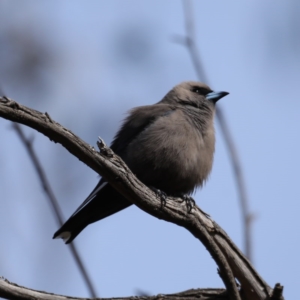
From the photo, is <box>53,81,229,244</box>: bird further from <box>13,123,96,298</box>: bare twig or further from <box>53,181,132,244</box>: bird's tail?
<box>13,123,96,298</box>: bare twig

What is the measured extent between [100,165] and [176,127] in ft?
7.74

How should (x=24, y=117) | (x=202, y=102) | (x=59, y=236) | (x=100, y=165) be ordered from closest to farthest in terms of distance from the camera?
1. (x=24, y=117)
2. (x=100, y=165)
3. (x=59, y=236)
4. (x=202, y=102)

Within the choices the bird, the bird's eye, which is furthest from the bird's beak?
the bird

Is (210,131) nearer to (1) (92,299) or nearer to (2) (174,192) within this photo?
(2) (174,192)

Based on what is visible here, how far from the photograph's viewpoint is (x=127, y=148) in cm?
658

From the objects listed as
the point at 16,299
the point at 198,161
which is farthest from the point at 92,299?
the point at 198,161

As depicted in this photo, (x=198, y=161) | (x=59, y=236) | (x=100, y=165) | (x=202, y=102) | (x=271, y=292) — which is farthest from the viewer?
(x=202, y=102)

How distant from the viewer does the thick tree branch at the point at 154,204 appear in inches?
156

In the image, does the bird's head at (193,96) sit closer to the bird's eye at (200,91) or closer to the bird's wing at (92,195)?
the bird's eye at (200,91)

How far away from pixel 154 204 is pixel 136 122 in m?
2.19

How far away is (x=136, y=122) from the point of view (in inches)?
265

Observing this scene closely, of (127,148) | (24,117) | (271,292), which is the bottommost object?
(271,292)

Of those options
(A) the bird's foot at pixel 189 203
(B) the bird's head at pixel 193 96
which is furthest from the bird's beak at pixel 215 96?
(A) the bird's foot at pixel 189 203

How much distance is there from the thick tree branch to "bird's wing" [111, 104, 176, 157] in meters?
1.60
